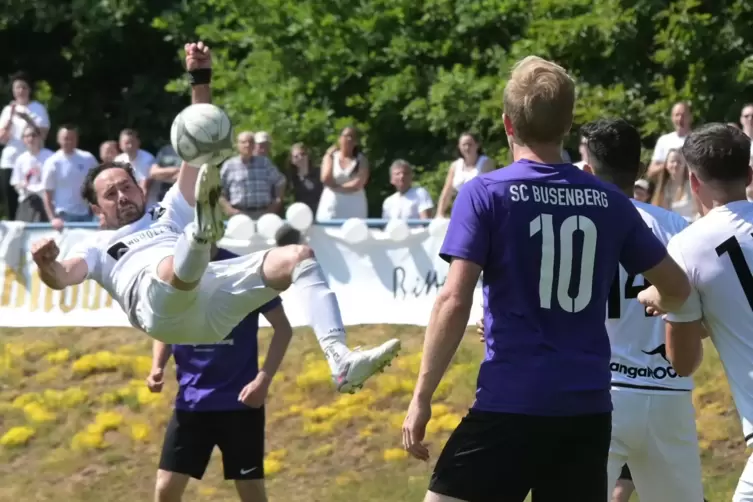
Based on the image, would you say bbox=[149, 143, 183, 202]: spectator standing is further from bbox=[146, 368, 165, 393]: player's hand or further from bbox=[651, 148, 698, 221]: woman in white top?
bbox=[146, 368, 165, 393]: player's hand

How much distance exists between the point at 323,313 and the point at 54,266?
1368 mm

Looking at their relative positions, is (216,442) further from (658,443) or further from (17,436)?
(17,436)

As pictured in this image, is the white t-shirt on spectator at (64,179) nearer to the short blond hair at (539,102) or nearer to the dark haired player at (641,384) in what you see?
the dark haired player at (641,384)

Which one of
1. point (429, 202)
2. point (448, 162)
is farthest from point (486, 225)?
point (448, 162)

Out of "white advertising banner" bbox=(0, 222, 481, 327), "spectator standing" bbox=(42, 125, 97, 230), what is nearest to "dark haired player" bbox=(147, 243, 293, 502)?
"white advertising banner" bbox=(0, 222, 481, 327)

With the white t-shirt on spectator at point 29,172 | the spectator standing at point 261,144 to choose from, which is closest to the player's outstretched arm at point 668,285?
the spectator standing at point 261,144

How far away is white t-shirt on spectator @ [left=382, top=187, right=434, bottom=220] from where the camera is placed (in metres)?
14.0

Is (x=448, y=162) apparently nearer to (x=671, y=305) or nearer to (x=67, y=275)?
(x=67, y=275)

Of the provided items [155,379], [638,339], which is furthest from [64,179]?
[638,339]

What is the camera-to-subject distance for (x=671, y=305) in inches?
186

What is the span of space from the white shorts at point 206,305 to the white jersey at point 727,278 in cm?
214

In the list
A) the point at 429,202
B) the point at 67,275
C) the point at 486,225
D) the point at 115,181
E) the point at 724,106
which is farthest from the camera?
the point at 724,106

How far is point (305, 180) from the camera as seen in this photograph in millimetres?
15055

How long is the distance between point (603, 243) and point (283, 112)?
15962 mm
